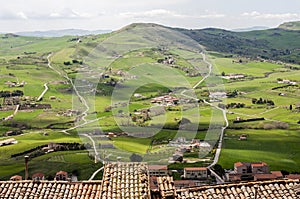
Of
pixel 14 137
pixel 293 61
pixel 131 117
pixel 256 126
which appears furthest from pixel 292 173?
pixel 293 61

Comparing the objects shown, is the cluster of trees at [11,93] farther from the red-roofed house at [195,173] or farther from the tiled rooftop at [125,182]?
the tiled rooftop at [125,182]

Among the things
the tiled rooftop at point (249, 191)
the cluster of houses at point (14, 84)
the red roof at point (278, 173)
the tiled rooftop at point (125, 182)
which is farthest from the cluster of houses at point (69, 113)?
the tiled rooftop at point (249, 191)

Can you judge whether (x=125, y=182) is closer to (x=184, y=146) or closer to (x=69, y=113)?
(x=184, y=146)

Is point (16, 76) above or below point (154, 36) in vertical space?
below

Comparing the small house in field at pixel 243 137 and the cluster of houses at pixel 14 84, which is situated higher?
the cluster of houses at pixel 14 84

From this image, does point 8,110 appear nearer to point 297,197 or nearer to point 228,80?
point 228,80

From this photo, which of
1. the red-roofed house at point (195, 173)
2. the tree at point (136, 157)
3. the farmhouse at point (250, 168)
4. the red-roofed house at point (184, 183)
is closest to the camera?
the red-roofed house at point (184, 183)
